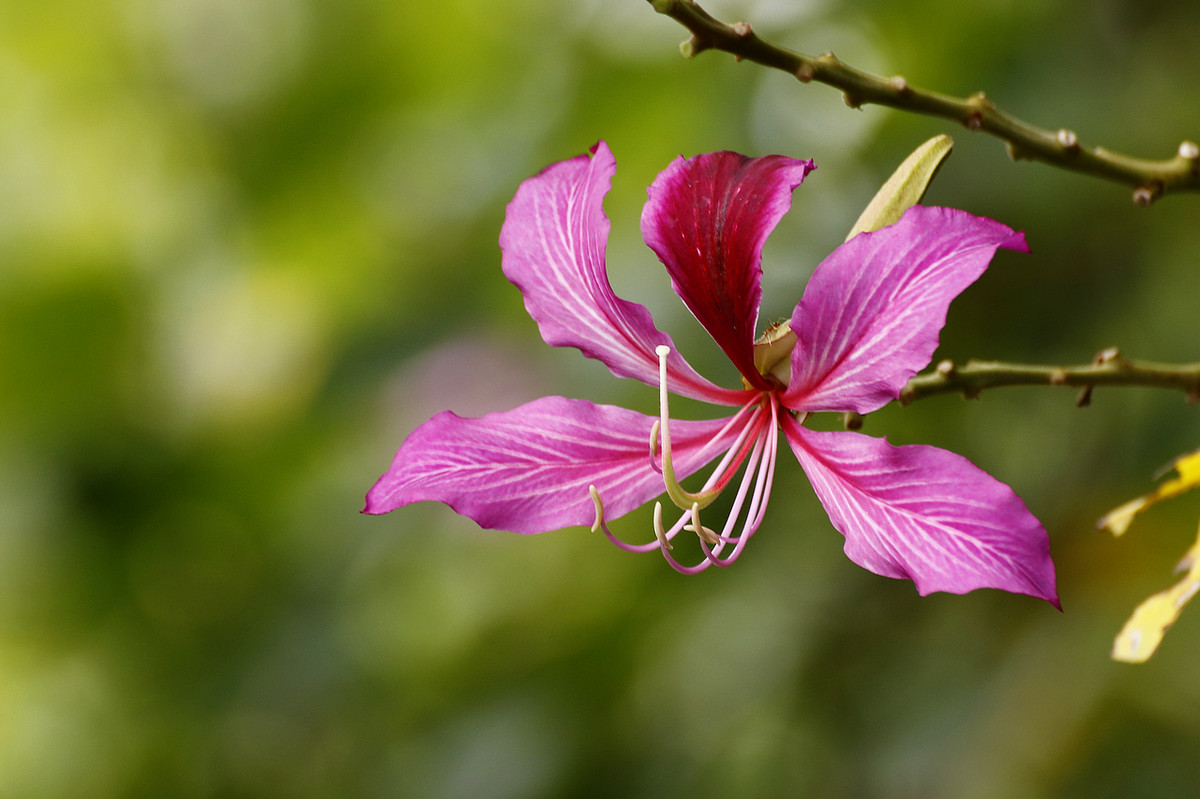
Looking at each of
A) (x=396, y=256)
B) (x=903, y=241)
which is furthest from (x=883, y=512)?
(x=396, y=256)

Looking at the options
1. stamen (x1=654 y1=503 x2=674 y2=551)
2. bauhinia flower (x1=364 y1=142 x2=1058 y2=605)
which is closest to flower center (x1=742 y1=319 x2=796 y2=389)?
bauhinia flower (x1=364 y1=142 x2=1058 y2=605)

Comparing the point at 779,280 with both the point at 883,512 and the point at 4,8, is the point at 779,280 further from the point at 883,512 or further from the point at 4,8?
the point at 4,8

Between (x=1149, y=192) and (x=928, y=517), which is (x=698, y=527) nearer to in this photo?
(x=928, y=517)

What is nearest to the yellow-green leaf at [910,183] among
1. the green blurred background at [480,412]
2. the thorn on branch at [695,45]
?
the thorn on branch at [695,45]

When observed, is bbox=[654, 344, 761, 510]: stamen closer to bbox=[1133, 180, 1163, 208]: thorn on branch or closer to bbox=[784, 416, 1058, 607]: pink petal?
bbox=[784, 416, 1058, 607]: pink petal

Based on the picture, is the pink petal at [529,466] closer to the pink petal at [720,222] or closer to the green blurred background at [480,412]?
the pink petal at [720,222]

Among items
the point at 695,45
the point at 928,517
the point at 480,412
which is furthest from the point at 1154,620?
the point at 480,412

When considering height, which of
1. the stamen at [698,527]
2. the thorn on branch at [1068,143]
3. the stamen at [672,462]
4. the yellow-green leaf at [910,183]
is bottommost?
the stamen at [698,527]
